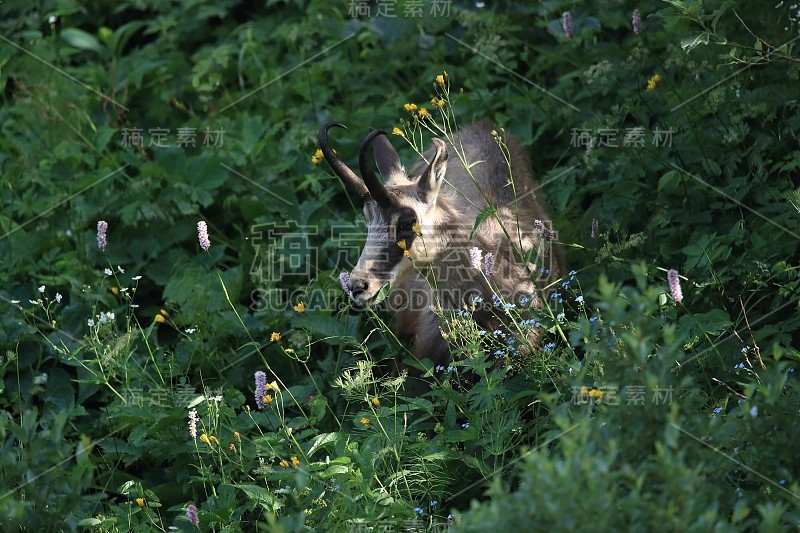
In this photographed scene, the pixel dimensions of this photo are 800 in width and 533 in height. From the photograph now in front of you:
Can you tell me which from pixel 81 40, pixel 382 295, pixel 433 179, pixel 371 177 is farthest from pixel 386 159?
pixel 81 40

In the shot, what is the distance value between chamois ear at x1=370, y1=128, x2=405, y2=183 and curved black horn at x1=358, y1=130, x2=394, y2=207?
0.58 metres

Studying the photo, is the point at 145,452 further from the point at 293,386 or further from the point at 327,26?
the point at 327,26

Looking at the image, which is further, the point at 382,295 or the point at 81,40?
the point at 81,40

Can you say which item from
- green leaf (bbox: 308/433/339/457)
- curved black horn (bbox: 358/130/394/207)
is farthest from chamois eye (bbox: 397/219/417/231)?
green leaf (bbox: 308/433/339/457)

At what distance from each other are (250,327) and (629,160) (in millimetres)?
2532

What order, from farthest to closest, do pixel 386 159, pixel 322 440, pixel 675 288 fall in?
1. pixel 386 159
2. pixel 322 440
3. pixel 675 288

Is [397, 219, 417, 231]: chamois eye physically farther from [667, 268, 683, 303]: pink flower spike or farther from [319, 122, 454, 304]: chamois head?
[667, 268, 683, 303]: pink flower spike

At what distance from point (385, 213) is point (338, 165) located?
14.0 inches

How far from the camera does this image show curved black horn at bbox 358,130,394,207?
470cm

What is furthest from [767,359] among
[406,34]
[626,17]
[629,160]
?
[406,34]

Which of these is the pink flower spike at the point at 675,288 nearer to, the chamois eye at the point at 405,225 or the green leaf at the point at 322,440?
the green leaf at the point at 322,440

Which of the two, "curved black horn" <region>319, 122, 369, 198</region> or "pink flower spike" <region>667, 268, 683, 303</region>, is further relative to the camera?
"curved black horn" <region>319, 122, 369, 198</region>

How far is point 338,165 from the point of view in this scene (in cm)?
492

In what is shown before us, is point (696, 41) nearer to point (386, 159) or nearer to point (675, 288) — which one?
point (675, 288)
